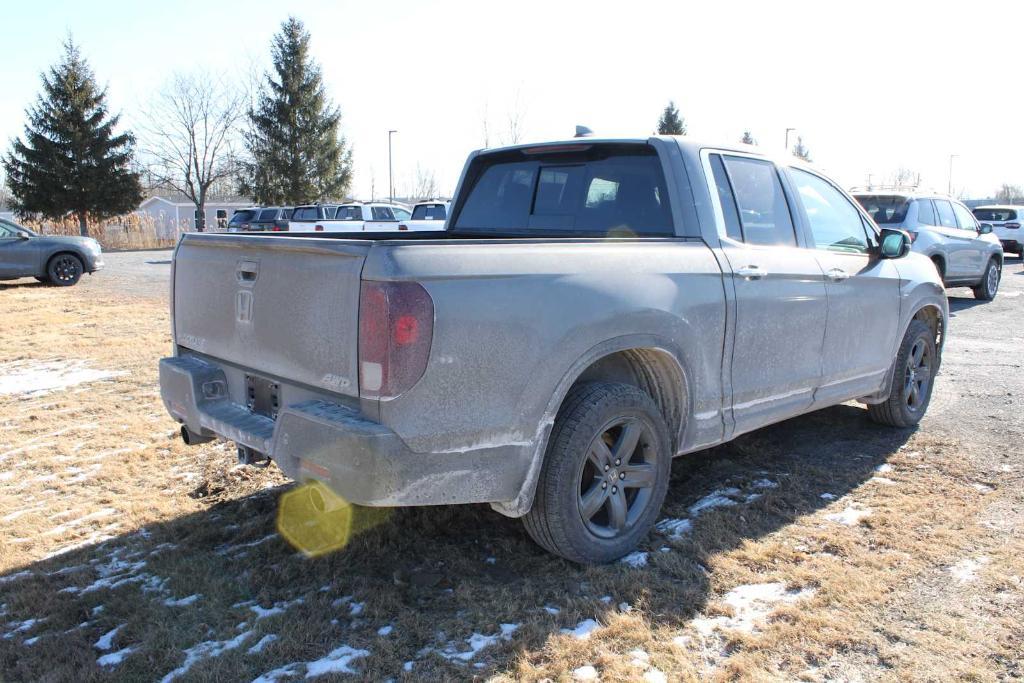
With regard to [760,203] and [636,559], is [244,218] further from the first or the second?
[636,559]

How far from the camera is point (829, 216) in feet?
15.5

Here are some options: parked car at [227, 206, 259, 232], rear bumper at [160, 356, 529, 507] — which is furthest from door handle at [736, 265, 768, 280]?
parked car at [227, 206, 259, 232]

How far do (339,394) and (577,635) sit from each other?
1.25 metres

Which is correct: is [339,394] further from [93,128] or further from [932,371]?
[93,128]

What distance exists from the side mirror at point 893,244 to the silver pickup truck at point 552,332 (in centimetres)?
2

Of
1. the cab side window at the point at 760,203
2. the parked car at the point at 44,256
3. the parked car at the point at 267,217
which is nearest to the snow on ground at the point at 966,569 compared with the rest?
the cab side window at the point at 760,203

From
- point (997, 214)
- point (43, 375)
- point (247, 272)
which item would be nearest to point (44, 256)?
point (43, 375)

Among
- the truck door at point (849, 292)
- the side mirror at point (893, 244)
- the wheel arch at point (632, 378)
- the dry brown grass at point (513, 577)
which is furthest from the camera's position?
the side mirror at point (893, 244)

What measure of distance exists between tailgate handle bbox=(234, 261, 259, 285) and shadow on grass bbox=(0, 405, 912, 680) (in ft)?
4.10

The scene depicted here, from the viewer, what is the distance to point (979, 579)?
10.9 feet

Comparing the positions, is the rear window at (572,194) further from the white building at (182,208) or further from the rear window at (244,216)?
the white building at (182,208)

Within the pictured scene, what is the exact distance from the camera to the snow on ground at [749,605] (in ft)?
9.66

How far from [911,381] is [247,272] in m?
4.57

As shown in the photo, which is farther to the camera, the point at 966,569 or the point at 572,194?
the point at 572,194
